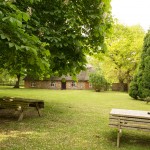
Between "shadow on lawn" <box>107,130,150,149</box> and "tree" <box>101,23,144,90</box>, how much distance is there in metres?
36.6

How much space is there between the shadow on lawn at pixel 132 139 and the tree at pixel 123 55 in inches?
1442

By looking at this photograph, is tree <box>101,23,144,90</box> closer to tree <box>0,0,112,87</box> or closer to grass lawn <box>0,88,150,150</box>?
tree <box>0,0,112,87</box>

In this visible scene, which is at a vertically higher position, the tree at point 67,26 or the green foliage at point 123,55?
the green foliage at point 123,55

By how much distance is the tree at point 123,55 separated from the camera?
45688 mm

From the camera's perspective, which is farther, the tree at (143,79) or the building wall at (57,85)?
the building wall at (57,85)

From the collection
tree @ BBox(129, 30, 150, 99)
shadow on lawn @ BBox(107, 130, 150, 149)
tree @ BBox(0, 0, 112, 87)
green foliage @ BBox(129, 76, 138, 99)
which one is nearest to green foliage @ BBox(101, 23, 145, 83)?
green foliage @ BBox(129, 76, 138, 99)

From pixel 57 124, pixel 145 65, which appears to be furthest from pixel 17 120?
pixel 145 65

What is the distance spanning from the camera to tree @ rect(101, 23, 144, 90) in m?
45.7

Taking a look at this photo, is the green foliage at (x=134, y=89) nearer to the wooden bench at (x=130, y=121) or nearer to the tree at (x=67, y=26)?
the tree at (x=67, y=26)

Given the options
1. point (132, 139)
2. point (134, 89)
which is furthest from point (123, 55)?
point (132, 139)

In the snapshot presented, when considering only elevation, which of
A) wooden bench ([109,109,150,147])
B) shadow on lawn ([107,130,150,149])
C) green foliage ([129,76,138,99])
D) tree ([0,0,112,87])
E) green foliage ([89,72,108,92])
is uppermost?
tree ([0,0,112,87])

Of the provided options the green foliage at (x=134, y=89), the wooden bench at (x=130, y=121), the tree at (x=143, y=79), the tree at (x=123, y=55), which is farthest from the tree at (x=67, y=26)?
the tree at (x=123, y=55)

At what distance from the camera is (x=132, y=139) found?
28.9ft

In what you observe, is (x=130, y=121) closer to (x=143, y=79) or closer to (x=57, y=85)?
(x=143, y=79)
